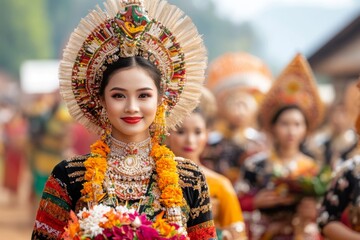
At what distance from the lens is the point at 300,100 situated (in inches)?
377

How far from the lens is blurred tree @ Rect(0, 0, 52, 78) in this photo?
218 feet

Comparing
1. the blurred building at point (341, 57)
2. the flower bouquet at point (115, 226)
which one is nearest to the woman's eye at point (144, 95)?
the flower bouquet at point (115, 226)

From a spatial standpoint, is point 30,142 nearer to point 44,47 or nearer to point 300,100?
point 300,100

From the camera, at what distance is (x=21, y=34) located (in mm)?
67688

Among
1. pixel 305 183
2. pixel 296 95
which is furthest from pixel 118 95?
pixel 296 95

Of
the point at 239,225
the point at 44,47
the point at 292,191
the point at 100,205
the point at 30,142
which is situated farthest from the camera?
the point at 44,47

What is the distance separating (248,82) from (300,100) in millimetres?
2993

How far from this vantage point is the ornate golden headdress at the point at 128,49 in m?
5.23

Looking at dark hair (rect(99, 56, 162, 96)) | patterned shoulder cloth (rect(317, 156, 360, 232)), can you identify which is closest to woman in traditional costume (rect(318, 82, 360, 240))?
patterned shoulder cloth (rect(317, 156, 360, 232))

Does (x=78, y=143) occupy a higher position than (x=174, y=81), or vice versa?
(x=78, y=143)

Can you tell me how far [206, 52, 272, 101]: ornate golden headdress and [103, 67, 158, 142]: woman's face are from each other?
23.4 feet

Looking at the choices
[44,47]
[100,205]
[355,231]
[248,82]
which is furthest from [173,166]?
[44,47]

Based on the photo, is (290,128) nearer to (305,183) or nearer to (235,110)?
(305,183)

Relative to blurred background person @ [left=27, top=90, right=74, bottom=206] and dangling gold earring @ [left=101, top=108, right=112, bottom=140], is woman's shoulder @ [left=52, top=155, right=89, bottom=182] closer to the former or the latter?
dangling gold earring @ [left=101, top=108, right=112, bottom=140]
